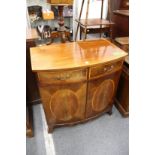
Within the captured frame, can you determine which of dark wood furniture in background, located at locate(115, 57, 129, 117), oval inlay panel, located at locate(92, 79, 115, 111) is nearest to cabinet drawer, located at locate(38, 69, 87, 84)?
oval inlay panel, located at locate(92, 79, 115, 111)

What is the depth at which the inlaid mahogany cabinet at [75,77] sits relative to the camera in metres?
1.12

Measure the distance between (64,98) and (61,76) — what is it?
9.1 inches

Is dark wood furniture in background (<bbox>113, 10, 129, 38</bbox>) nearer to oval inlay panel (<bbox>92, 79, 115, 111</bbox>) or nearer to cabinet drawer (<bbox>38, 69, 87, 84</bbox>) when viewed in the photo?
oval inlay panel (<bbox>92, 79, 115, 111</bbox>)

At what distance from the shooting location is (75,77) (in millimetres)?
1162

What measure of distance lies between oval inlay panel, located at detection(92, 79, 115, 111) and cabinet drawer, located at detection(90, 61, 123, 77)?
0.37ft

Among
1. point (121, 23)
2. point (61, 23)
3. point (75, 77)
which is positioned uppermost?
point (121, 23)

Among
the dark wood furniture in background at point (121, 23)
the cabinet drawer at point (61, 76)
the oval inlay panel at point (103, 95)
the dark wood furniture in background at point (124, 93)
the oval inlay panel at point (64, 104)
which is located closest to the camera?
the cabinet drawer at point (61, 76)

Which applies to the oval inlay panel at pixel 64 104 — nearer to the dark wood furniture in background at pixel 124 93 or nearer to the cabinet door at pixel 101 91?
the cabinet door at pixel 101 91

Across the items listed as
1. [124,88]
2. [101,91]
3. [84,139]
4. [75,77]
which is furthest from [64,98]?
[124,88]

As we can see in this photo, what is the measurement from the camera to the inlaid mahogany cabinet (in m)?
1.12

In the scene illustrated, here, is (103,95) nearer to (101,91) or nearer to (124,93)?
(101,91)

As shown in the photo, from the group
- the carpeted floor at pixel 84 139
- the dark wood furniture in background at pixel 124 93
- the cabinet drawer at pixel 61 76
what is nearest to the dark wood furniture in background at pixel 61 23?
the cabinet drawer at pixel 61 76
